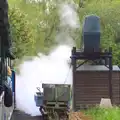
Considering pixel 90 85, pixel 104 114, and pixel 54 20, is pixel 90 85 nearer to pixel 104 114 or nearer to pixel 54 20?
pixel 104 114

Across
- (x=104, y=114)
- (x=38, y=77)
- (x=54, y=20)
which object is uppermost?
(x=54, y=20)

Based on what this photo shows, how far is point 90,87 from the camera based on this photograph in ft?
73.2

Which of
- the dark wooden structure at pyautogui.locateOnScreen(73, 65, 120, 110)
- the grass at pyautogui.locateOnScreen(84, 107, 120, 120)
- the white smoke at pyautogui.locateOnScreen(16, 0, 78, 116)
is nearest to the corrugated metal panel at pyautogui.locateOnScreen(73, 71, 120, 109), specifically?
the dark wooden structure at pyautogui.locateOnScreen(73, 65, 120, 110)

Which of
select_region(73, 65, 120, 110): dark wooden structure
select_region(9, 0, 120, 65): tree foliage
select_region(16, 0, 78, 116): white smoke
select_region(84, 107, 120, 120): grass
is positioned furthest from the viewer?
select_region(9, 0, 120, 65): tree foliage

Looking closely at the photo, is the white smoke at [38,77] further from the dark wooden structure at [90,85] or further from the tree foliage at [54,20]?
the tree foliage at [54,20]

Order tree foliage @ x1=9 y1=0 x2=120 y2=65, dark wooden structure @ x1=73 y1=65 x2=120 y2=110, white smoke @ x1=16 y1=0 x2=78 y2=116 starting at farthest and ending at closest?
1. tree foliage @ x1=9 y1=0 x2=120 y2=65
2. white smoke @ x1=16 y1=0 x2=78 y2=116
3. dark wooden structure @ x1=73 y1=65 x2=120 y2=110

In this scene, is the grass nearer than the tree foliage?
Yes

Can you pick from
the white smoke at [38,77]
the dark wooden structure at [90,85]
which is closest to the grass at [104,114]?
the dark wooden structure at [90,85]

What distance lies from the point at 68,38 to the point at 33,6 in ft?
15.7

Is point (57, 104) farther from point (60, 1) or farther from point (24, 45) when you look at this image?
point (60, 1)

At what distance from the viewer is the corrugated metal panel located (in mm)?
22016

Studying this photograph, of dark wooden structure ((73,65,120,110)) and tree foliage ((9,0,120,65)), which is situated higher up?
tree foliage ((9,0,120,65))

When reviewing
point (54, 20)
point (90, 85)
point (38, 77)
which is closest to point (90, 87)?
point (90, 85)

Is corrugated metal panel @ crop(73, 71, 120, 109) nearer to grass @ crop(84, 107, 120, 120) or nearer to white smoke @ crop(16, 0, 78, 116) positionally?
grass @ crop(84, 107, 120, 120)
